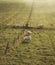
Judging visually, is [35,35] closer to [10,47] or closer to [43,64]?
[10,47]

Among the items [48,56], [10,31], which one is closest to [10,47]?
[48,56]

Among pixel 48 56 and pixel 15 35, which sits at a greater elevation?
pixel 48 56

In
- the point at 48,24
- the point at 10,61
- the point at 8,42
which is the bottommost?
the point at 48,24

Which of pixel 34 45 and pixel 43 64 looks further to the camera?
pixel 34 45

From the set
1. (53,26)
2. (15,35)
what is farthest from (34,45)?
(53,26)

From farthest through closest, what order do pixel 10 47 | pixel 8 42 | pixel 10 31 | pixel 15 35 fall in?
pixel 10 31 → pixel 15 35 → pixel 8 42 → pixel 10 47

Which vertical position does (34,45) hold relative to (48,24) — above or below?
above

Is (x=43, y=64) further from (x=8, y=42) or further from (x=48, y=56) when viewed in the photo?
(x=8, y=42)

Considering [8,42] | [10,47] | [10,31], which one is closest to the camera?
[10,47]

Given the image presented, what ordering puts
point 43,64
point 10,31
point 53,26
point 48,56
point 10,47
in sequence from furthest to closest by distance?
point 53,26
point 10,31
point 10,47
point 48,56
point 43,64
